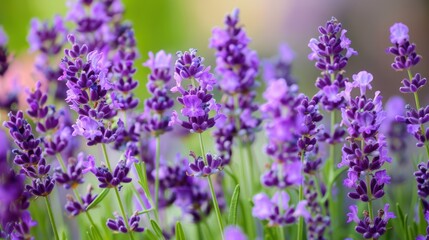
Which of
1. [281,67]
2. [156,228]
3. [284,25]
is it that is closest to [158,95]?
[156,228]

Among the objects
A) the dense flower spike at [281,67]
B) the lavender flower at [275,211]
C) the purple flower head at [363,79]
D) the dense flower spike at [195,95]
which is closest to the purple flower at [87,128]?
the dense flower spike at [195,95]

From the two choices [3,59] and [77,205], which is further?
[3,59]

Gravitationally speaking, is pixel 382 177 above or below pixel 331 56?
below

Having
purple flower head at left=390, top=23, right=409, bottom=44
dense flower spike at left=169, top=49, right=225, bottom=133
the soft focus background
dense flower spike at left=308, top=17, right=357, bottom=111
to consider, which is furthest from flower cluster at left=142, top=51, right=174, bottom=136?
the soft focus background

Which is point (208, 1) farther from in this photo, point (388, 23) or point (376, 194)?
point (376, 194)

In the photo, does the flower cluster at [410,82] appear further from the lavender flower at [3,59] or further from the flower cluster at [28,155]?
the lavender flower at [3,59]

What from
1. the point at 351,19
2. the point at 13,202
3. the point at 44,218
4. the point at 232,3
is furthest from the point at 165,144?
the point at 232,3

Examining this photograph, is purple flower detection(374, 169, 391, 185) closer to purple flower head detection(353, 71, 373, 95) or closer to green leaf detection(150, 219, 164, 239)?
purple flower head detection(353, 71, 373, 95)

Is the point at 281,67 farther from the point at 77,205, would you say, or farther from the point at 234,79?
the point at 77,205
